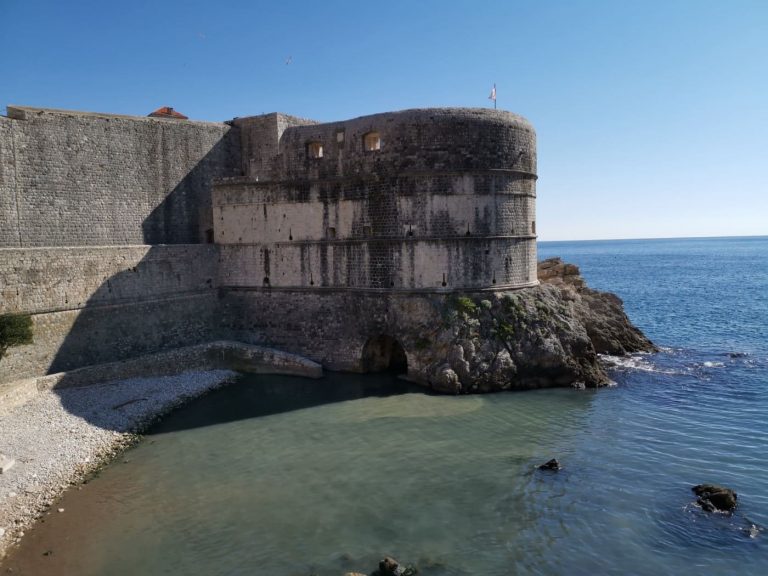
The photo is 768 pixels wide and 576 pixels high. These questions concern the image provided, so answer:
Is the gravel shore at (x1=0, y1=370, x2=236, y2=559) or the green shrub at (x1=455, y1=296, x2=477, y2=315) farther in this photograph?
the green shrub at (x1=455, y1=296, x2=477, y2=315)

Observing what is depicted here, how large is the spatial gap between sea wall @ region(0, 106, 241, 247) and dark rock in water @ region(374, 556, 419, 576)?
16.0m

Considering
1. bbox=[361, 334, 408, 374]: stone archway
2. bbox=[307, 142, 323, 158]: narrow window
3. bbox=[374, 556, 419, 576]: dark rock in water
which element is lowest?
bbox=[374, 556, 419, 576]: dark rock in water

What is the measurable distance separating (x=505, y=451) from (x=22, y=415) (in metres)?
12.9

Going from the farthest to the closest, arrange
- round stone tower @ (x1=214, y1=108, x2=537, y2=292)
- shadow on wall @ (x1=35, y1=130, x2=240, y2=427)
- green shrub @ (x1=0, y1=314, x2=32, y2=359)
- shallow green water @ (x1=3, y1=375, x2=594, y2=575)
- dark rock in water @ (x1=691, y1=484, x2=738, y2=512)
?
1. round stone tower @ (x1=214, y1=108, x2=537, y2=292)
2. shadow on wall @ (x1=35, y1=130, x2=240, y2=427)
3. green shrub @ (x1=0, y1=314, x2=32, y2=359)
4. dark rock in water @ (x1=691, y1=484, x2=738, y2=512)
5. shallow green water @ (x1=3, y1=375, x2=594, y2=575)

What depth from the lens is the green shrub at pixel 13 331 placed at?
16.9 meters

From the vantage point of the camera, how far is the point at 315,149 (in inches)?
920

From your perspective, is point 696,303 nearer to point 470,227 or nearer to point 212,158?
point 470,227

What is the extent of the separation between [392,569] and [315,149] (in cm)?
1651

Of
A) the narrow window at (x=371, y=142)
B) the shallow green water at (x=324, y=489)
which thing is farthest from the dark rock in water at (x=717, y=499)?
the narrow window at (x=371, y=142)

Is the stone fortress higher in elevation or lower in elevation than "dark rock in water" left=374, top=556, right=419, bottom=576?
higher

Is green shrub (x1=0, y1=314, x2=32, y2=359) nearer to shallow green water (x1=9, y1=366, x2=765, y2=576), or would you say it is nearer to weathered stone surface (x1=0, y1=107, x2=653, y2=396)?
weathered stone surface (x1=0, y1=107, x2=653, y2=396)

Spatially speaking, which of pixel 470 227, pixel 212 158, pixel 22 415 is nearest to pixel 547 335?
pixel 470 227

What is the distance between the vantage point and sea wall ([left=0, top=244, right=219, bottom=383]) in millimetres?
18359

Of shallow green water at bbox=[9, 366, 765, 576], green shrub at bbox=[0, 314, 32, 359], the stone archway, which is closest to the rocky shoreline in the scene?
shallow green water at bbox=[9, 366, 765, 576]
